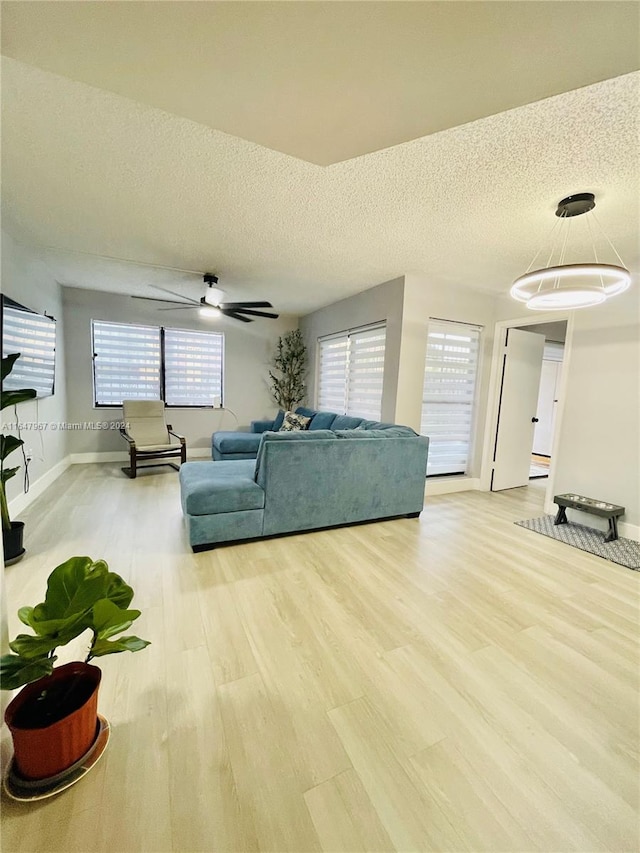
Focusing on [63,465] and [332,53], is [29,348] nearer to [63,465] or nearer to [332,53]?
[63,465]

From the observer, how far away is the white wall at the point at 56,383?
289 centimetres

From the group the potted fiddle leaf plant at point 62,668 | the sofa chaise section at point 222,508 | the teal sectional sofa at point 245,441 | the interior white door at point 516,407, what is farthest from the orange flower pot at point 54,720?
the interior white door at point 516,407

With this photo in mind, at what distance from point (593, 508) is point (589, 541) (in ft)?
1.02

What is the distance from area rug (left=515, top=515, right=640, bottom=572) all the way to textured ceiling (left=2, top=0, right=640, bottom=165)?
3.10m

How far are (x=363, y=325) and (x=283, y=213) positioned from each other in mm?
2197

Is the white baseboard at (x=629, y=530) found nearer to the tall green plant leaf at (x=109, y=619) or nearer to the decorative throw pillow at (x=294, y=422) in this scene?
the decorative throw pillow at (x=294, y=422)

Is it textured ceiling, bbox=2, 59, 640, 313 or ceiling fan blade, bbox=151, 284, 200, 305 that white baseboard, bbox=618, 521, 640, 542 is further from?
ceiling fan blade, bbox=151, 284, 200, 305

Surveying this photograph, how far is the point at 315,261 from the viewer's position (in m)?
3.37

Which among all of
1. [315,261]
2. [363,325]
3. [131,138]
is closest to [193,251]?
[315,261]

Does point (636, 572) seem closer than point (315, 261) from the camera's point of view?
Yes

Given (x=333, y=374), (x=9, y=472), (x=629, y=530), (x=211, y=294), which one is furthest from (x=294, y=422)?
(x=629, y=530)

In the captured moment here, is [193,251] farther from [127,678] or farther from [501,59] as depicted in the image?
[127,678]

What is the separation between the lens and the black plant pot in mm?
2199

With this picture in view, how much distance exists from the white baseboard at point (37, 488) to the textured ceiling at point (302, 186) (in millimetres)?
2399
